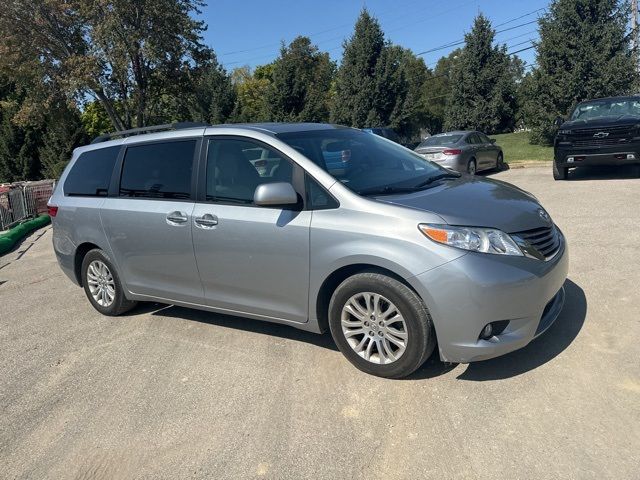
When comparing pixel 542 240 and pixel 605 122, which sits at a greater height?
pixel 605 122

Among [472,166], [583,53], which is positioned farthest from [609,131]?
[583,53]

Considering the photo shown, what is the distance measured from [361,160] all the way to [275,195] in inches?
37.4

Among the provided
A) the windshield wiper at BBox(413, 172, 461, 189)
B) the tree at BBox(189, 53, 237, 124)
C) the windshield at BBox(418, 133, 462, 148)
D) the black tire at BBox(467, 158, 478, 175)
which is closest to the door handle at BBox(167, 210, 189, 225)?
the windshield wiper at BBox(413, 172, 461, 189)

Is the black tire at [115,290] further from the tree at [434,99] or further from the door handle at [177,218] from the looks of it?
the tree at [434,99]

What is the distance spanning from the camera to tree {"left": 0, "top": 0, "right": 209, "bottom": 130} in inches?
883

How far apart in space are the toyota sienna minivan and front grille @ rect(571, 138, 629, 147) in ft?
25.3

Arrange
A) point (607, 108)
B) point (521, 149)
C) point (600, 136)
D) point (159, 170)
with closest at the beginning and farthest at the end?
1. point (159, 170)
2. point (600, 136)
3. point (607, 108)
4. point (521, 149)

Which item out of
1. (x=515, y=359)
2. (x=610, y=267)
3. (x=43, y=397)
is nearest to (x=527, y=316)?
(x=515, y=359)

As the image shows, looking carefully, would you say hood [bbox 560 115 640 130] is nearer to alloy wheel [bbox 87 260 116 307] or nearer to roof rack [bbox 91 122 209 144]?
roof rack [bbox 91 122 209 144]

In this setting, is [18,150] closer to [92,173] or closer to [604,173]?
[92,173]

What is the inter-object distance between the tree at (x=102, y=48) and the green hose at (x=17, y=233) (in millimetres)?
11070

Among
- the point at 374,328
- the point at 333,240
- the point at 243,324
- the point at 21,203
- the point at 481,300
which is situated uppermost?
the point at 333,240

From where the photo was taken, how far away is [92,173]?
18.1 ft

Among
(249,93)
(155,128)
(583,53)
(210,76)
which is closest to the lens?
(155,128)
